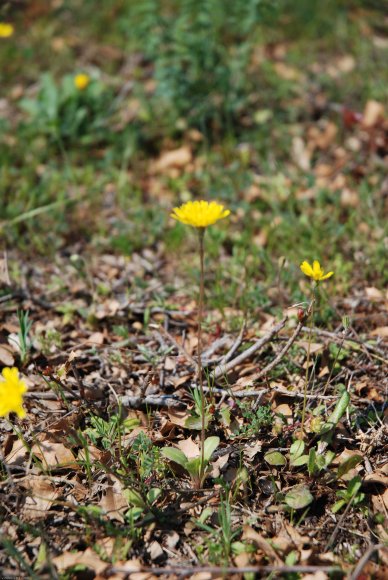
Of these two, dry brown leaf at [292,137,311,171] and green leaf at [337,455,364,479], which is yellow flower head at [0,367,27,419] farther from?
dry brown leaf at [292,137,311,171]

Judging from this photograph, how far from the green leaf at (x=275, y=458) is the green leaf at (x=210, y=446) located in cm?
19

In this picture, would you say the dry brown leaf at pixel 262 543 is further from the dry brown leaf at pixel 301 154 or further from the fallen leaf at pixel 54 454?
the dry brown leaf at pixel 301 154

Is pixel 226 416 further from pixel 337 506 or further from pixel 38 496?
pixel 38 496

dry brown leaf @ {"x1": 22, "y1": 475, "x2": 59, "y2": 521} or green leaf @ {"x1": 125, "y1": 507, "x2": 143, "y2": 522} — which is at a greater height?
green leaf @ {"x1": 125, "y1": 507, "x2": 143, "y2": 522}

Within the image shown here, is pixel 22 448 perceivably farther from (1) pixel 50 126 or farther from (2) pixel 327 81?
(2) pixel 327 81

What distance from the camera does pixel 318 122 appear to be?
4016 millimetres

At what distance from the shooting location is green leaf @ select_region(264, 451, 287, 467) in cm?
204

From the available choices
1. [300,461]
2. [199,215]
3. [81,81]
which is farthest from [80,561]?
[81,81]

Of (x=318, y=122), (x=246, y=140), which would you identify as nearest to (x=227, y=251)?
(x=246, y=140)

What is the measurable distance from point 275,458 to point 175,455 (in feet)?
1.19

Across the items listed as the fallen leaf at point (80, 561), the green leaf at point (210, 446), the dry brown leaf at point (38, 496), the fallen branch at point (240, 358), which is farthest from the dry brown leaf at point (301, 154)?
the fallen leaf at point (80, 561)

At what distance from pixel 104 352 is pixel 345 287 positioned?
120 centimetres

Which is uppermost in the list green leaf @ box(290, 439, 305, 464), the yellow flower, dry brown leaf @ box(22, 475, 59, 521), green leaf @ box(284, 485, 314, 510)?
the yellow flower

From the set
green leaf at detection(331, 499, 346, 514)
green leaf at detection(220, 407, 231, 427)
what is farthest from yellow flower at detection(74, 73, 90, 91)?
green leaf at detection(331, 499, 346, 514)
